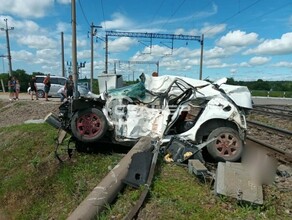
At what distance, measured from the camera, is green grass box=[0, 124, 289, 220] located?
448 centimetres

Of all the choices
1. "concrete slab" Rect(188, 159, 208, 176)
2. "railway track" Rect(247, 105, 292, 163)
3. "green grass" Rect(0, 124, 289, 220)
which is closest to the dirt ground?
"green grass" Rect(0, 124, 289, 220)

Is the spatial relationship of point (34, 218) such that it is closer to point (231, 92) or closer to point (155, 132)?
point (155, 132)

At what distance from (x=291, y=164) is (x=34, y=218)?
17.5 feet

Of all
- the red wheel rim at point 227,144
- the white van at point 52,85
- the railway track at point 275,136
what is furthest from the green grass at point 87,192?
Result: the white van at point 52,85

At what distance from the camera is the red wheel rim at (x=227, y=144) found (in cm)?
689

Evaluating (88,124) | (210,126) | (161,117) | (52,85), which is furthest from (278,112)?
(52,85)

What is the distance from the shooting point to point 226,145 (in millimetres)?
6910

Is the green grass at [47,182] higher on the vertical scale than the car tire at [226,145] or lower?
lower

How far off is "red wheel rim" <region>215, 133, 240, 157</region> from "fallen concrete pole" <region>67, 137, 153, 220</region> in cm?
190

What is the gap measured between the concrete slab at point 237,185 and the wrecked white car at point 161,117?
162cm

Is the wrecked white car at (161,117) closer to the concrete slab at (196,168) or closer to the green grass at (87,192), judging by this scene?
the green grass at (87,192)

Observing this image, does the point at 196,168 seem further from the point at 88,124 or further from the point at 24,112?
the point at 24,112

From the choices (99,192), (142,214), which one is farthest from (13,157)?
(142,214)

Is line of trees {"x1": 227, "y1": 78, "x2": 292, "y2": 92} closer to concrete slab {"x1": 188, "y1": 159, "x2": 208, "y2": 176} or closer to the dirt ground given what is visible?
the dirt ground
